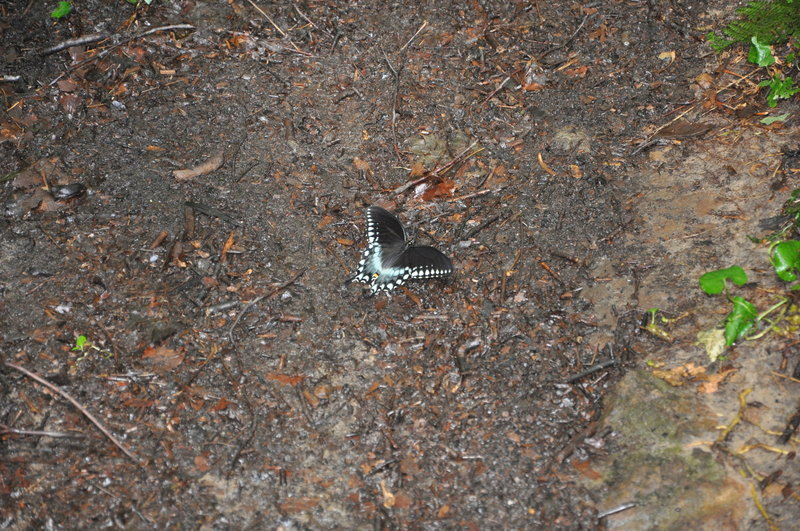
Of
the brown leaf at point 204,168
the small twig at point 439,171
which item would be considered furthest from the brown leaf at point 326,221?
the brown leaf at point 204,168

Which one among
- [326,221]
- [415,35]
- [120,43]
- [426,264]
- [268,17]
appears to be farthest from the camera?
[268,17]

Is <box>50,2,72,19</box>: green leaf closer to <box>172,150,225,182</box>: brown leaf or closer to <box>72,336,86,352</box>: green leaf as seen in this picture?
<box>172,150,225,182</box>: brown leaf

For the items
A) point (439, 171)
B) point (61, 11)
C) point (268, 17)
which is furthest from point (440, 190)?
point (61, 11)

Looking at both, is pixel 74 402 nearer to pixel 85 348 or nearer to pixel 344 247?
pixel 85 348

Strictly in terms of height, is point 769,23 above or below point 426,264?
above

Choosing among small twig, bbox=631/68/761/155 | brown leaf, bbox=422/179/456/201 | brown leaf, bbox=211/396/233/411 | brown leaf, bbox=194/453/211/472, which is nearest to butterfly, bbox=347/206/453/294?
brown leaf, bbox=422/179/456/201

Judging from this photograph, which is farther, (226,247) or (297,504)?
(226,247)

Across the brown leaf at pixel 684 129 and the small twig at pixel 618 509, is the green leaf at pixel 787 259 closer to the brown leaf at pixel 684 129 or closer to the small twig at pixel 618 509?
the brown leaf at pixel 684 129

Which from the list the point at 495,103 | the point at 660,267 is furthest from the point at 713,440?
the point at 495,103
